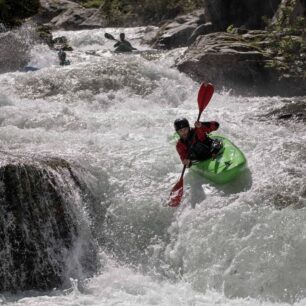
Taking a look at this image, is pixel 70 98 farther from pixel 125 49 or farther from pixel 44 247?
pixel 125 49

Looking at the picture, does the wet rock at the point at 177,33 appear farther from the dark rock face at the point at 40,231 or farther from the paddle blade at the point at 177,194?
the dark rock face at the point at 40,231

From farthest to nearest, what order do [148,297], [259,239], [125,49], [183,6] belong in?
1. [183,6]
2. [125,49]
3. [259,239]
4. [148,297]

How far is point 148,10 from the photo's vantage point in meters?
25.4

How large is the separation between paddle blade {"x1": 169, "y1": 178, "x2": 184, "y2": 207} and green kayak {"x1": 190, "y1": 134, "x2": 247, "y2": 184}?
18.0 inches

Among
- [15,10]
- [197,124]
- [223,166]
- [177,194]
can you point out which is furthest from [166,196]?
[15,10]

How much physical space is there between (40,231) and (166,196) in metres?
1.67

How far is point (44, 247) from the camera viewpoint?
6215mm

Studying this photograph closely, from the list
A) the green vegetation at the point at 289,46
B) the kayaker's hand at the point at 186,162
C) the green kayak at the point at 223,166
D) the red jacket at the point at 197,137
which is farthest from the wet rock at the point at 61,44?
the kayaker's hand at the point at 186,162

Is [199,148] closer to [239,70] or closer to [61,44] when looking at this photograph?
[239,70]

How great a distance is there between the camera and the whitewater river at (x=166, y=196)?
5.75 metres

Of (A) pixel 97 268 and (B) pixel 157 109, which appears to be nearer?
(A) pixel 97 268

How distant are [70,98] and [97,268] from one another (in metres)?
5.29

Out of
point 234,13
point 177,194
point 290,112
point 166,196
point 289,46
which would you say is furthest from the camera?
point 234,13

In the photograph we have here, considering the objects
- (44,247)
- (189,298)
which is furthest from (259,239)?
(44,247)
